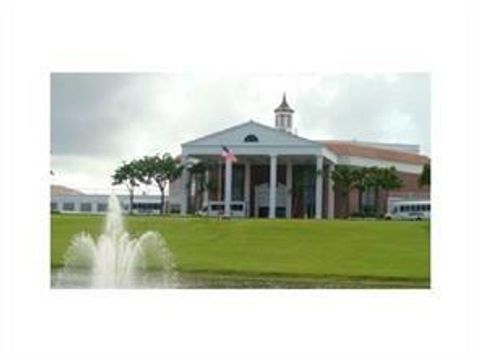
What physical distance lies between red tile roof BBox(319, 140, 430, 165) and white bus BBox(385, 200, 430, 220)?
0.93 m

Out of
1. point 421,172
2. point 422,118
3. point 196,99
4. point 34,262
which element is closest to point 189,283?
point 34,262

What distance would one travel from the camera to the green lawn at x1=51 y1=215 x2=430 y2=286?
1609cm

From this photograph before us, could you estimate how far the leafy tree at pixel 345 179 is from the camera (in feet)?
72.8

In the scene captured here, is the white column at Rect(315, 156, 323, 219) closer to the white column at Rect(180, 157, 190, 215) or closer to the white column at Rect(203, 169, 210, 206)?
the white column at Rect(203, 169, 210, 206)

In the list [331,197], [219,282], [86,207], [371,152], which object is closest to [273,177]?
[331,197]

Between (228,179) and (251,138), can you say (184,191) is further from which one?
(251,138)

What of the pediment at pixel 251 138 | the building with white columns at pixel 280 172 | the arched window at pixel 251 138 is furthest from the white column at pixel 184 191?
the arched window at pixel 251 138

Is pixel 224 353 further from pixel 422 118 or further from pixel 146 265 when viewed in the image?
pixel 422 118

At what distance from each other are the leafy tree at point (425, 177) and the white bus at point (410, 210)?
386mm

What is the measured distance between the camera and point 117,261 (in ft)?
51.1

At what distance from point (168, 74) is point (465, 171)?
5.03 meters

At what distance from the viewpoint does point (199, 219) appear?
64.2ft

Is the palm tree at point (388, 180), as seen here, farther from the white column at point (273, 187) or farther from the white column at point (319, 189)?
the white column at point (273, 187)

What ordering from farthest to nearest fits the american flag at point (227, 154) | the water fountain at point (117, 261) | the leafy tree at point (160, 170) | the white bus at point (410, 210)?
the american flag at point (227, 154) < the white bus at point (410, 210) < the leafy tree at point (160, 170) < the water fountain at point (117, 261)
